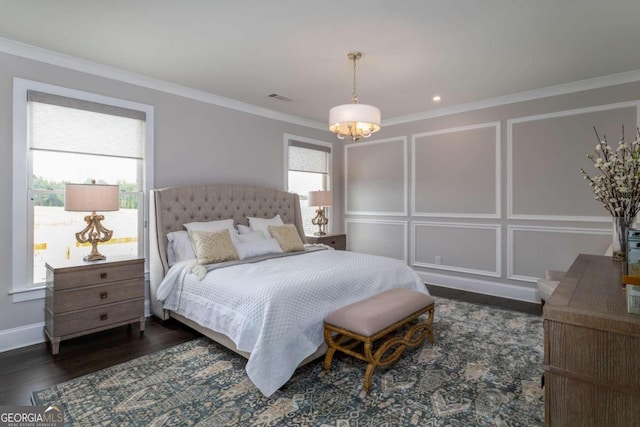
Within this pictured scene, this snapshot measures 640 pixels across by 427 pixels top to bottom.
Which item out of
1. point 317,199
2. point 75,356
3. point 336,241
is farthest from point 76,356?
point 336,241

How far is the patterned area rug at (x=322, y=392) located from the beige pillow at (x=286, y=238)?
1.45 m

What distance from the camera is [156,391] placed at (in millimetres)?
2197

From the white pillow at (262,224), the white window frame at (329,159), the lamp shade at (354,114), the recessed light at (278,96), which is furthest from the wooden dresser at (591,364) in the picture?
the white window frame at (329,159)

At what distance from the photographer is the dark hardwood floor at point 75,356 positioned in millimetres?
2275

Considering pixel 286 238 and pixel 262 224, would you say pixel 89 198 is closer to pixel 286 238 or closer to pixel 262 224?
pixel 262 224

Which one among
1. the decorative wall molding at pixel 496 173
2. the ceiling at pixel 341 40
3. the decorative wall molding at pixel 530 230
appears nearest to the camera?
the ceiling at pixel 341 40

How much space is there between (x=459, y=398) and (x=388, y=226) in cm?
357

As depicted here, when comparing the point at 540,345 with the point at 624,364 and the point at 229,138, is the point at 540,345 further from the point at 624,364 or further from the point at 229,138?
the point at 229,138

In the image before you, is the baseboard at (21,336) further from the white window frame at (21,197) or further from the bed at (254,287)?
the bed at (254,287)

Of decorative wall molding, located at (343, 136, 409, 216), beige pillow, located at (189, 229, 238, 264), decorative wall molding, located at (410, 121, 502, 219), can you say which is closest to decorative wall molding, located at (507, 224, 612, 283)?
decorative wall molding, located at (410, 121, 502, 219)

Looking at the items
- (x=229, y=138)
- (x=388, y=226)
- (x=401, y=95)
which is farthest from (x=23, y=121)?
(x=388, y=226)

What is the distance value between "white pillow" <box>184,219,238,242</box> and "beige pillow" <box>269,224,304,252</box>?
0.48m

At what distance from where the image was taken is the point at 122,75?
3461 millimetres

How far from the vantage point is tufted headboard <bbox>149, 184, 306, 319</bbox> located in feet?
11.7
